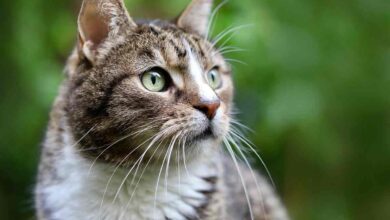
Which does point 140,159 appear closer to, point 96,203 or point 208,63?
point 96,203

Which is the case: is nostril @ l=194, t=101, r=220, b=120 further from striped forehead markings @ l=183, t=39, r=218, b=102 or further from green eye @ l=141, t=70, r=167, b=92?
green eye @ l=141, t=70, r=167, b=92

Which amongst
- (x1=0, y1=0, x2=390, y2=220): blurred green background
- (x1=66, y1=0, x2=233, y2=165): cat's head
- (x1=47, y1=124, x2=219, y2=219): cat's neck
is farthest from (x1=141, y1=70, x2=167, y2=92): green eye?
(x1=0, y1=0, x2=390, y2=220): blurred green background

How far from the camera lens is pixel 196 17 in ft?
9.75

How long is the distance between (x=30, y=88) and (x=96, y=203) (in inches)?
51.3

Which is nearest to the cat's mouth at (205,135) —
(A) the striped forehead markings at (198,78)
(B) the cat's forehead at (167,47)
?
(A) the striped forehead markings at (198,78)

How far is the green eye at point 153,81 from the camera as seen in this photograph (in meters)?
2.59

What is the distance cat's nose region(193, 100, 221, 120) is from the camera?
250 centimetres

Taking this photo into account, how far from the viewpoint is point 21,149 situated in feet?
13.7

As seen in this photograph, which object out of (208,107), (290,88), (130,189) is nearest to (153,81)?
(208,107)

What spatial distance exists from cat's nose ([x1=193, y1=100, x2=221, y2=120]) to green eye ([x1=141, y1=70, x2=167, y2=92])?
0.16 m

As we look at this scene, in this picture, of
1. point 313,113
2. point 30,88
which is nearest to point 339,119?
point 313,113

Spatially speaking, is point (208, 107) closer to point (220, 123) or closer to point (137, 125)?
point (220, 123)

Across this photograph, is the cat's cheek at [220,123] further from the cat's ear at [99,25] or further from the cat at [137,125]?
the cat's ear at [99,25]

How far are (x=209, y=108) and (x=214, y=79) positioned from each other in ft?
1.17
